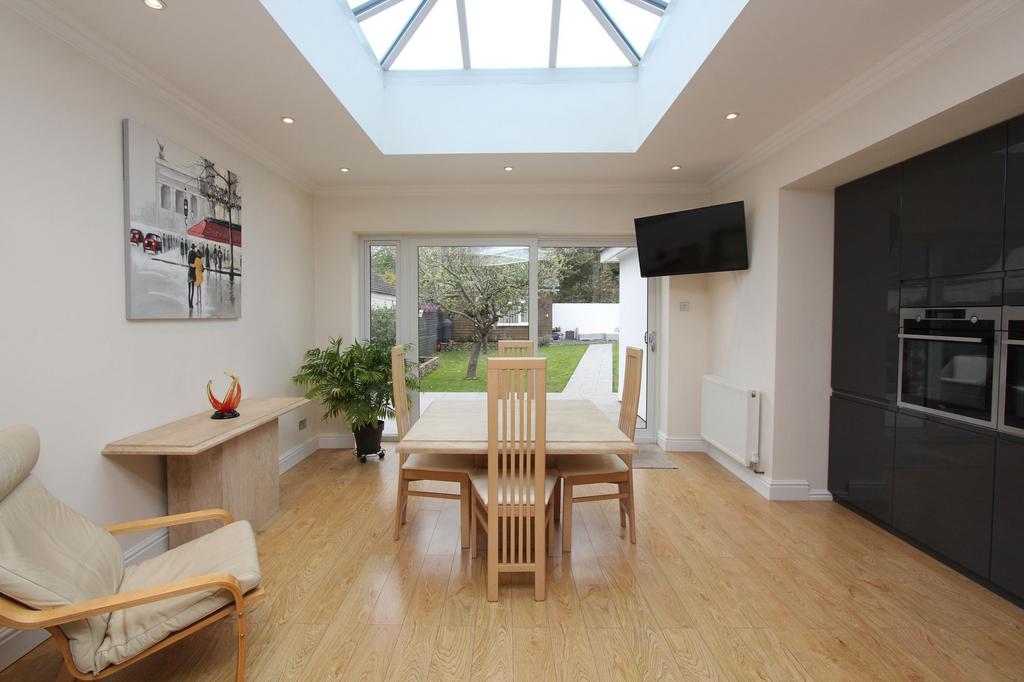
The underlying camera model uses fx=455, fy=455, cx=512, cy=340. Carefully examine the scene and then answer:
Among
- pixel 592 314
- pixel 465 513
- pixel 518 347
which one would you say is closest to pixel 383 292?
pixel 518 347

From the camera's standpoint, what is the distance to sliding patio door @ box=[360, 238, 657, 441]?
4727mm

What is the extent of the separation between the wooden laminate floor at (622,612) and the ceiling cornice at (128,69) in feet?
8.46

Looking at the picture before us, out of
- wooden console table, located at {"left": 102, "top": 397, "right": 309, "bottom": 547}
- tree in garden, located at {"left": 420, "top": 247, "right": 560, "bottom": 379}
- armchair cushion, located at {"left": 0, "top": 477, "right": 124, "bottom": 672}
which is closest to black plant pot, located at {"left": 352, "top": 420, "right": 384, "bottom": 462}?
tree in garden, located at {"left": 420, "top": 247, "right": 560, "bottom": 379}

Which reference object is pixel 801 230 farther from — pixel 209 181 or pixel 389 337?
pixel 209 181

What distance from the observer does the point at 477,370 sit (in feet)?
15.6

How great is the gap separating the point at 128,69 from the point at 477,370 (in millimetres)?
3371

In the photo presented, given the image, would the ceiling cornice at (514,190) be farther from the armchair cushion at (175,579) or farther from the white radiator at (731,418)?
the armchair cushion at (175,579)

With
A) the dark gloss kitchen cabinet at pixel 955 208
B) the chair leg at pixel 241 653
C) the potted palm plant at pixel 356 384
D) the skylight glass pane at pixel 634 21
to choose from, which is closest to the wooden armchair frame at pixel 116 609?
the chair leg at pixel 241 653

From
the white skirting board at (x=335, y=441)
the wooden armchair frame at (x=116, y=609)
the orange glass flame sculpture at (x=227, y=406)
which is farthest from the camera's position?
the white skirting board at (x=335, y=441)

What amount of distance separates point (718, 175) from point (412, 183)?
9.32 feet

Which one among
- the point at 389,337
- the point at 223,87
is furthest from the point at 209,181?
the point at 389,337

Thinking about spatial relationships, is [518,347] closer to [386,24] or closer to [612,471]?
[612,471]

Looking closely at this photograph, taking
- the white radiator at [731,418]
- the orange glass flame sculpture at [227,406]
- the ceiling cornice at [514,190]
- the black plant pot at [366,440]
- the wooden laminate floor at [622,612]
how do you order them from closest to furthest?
the wooden laminate floor at [622,612] → the orange glass flame sculpture at [227,406] → the white radiator at [731,418] → the black plant pot at [366,440] → the ceiling cornice at [514,190]

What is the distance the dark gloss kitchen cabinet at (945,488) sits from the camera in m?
2.22
